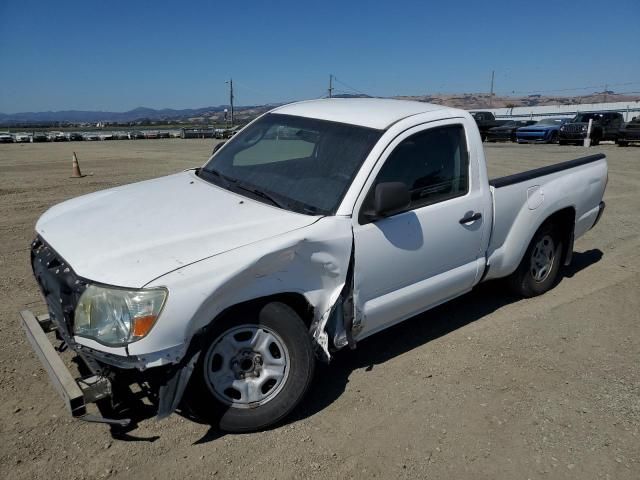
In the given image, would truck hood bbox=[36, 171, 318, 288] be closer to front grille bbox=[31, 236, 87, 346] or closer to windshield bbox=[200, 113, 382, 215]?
front grille bbox=[31, 236, 87, 346]

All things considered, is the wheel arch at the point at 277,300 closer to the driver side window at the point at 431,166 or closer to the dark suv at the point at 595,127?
the driver side window at the point at 431,166

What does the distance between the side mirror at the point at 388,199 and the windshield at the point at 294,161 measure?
0.73 ft

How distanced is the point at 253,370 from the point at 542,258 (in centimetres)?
342

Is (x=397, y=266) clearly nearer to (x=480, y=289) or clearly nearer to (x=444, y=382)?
(x=444, y=382)

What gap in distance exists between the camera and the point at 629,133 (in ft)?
76.6

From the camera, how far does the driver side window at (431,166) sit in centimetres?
357

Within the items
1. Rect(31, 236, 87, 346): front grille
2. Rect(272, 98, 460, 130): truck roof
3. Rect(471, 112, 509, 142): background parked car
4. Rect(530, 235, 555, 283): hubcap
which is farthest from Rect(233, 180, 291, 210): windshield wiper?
Rect(471, 112, 509, 142): background parked car

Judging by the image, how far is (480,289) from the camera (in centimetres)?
545

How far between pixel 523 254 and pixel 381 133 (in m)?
1.98

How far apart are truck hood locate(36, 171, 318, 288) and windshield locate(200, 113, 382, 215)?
0.17 meters

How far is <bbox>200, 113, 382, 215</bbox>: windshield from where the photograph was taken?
3383 mm

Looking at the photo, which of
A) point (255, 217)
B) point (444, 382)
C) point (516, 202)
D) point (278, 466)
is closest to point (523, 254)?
point (516, 202)

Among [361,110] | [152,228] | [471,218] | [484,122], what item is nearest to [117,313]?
[152,228]

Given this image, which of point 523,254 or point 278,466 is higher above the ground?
point 523,254
